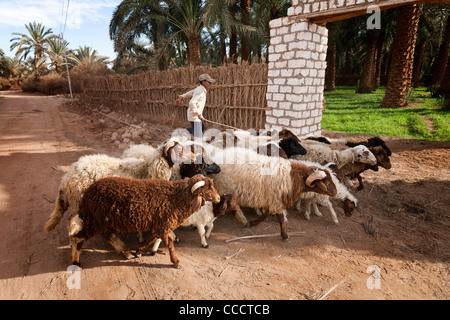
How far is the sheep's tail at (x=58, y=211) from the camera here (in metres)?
3.30

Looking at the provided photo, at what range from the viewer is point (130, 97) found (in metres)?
15.1

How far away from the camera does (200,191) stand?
9.88ft

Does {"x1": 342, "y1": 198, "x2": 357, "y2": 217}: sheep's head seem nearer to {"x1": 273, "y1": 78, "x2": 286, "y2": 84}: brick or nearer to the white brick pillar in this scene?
the white brick pillar

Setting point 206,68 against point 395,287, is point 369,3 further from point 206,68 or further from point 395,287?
point 206,68

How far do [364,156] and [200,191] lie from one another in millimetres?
3515

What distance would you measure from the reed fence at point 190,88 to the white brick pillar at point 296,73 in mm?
661

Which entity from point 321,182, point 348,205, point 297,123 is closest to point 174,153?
point 321,182

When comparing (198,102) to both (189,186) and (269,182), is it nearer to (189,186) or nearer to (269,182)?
(269,182)

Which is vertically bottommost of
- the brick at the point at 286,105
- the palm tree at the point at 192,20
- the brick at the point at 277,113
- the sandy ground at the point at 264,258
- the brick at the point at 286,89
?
the sandy ground at the point at 264,258

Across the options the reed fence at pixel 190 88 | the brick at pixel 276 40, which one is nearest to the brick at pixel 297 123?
the reed fence at pixel 190 88

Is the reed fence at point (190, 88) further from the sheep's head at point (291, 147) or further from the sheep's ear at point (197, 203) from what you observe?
the sheep's ear at point (197, 203)

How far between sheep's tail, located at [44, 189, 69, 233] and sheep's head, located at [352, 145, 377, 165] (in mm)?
5028

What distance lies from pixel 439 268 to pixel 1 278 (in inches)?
208

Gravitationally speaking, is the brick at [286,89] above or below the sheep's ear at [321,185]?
above
